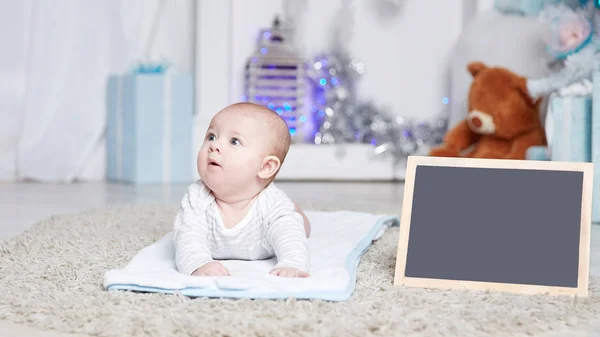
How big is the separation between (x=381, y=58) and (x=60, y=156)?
1.68m

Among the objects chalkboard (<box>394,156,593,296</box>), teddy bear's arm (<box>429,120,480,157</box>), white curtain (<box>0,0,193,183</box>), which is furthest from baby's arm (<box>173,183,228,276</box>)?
white curtain (<box>0,0,193,183</box>)

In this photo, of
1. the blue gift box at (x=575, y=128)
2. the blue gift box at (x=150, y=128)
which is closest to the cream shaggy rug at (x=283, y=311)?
the blue gift box at (x=575, y=128)

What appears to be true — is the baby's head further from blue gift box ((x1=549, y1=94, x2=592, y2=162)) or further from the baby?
blue gift box ((x1=549, y1=94, x2=592, y2=162))

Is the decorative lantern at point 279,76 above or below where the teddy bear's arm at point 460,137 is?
above

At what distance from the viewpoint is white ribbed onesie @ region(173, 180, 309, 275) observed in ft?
4.71

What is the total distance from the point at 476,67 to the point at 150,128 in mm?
1460

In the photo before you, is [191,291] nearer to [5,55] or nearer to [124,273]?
[124,273]

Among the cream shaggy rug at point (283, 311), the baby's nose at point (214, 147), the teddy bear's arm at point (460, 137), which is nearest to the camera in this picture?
the cream shaggy rug at point (283, 311)

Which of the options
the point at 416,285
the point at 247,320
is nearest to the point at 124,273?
the point at 247,320

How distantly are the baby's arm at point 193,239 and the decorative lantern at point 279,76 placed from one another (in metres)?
2.24

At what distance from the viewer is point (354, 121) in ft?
12.5

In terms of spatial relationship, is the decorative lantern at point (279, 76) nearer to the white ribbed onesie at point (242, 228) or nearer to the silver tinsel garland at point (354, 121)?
the silver tinsel garland at point (354, 121)

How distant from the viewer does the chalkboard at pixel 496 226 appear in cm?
131

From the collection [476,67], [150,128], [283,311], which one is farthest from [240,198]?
[150,128]
